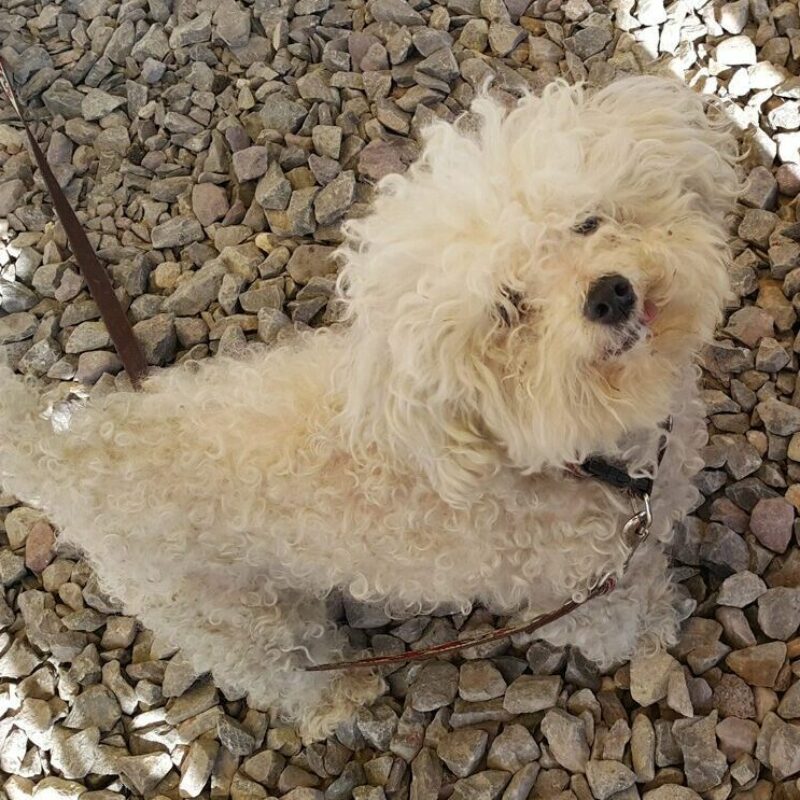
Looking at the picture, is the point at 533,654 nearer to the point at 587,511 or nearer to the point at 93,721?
the point at 587,511

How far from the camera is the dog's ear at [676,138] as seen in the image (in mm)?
1635

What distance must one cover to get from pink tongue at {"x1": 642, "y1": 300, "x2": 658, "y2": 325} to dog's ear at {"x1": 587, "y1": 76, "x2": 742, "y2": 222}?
0.26 metres

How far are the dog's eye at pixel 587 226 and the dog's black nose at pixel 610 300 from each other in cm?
12

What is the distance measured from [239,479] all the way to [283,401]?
20cm

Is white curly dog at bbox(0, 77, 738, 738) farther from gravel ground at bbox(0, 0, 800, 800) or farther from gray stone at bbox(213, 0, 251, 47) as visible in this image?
gray stone at bbox(213, 0, 251, 47)

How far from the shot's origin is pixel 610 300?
57.7 inches

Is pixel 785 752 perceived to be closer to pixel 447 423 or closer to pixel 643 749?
pixel 643 749

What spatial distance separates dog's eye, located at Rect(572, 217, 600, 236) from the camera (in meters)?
A: 1.55

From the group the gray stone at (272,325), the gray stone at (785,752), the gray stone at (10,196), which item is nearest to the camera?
the gray stone at (785,752)

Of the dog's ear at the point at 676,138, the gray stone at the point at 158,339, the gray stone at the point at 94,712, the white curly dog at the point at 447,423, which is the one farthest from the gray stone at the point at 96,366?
the dog's ear at the point at 676,138

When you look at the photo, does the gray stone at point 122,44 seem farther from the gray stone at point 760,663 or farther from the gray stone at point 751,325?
the gray stone at point 760,663

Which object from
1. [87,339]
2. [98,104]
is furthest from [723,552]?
[98,104]

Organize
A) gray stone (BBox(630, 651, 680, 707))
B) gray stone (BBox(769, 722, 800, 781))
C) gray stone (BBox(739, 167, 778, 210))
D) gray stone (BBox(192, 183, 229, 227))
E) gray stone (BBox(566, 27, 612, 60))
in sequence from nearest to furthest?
1. gray stone (BBox(769, 722, 800, 781))
2. gray stone (BBox(630, 651, 680, 707))
3. gray stone (BBox(739, 167, 778, 210))
4. gray stone (BBox(566, 27, 612, 60))
5. gray stone (BBox(192, 183, 229, 227))

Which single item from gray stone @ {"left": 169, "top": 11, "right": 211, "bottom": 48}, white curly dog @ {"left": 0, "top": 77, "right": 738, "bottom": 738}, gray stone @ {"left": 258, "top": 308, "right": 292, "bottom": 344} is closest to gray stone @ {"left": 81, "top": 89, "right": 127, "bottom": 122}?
gray stone @ {"left": 169, "top": 11, "right": 211, "bottom": 48}
